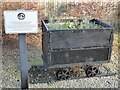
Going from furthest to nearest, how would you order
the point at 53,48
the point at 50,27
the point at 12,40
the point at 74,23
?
the point at 12,40
the point at 74,23
the point at 50,27
the point at 53,48

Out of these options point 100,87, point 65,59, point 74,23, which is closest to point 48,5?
point 74,23

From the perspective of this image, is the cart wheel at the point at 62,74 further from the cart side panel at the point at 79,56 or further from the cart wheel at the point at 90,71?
the cart wheel at the point at 90,71

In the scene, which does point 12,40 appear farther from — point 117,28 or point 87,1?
point 117,28

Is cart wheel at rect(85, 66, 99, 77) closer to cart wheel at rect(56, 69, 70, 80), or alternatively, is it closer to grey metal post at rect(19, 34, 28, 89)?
cart wheel at rect(56, 69, 70, 80)

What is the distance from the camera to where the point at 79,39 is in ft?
12.7

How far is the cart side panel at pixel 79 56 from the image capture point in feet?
12.7

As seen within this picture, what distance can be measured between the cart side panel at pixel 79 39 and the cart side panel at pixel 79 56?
10cm

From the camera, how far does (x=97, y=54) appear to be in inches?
159

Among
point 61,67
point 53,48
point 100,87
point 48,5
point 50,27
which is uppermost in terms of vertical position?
point 48,5

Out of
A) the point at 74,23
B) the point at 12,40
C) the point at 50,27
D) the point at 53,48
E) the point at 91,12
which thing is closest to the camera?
the point at 53,48

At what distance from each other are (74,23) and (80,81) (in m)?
1.17

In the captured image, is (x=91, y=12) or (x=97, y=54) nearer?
(x=97, y=54)

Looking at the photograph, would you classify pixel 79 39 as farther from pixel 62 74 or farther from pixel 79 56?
pixel 62 74

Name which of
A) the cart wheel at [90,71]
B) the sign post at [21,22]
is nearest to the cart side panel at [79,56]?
the cart wheel at [90,71]
